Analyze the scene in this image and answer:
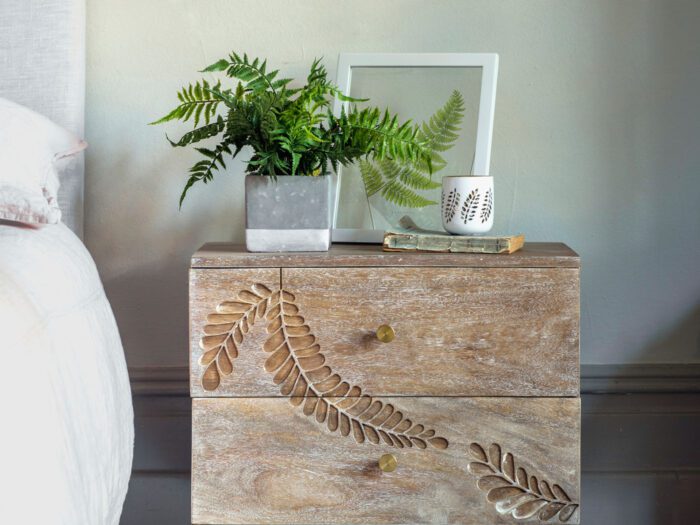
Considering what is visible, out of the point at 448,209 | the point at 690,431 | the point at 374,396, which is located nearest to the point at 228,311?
the point at 374,396

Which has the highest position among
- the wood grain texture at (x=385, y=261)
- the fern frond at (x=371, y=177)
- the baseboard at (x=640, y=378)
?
the fern frond at (x=371, y=177)

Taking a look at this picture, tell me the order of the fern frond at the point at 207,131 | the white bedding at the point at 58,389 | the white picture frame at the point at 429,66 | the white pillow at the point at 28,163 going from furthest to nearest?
the white picture frame at the point at 429,66
the fern frond at the point at 207,131
the white pillow at the point at 28,163
the white bedding at the point at 58,389

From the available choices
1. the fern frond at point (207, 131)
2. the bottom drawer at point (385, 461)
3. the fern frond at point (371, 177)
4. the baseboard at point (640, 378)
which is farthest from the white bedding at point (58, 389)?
the baseboard at point (640, 378)

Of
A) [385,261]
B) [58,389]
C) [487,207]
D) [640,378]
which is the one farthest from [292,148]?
[640,378]

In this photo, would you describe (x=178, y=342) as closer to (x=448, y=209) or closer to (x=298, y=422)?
(x=298, y=422)

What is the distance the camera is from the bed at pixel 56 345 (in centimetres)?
76

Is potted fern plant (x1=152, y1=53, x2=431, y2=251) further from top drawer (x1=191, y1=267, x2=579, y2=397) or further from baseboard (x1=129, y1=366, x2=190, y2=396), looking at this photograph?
baseboard (x1=129, y1=366, x2=190, y2=396)

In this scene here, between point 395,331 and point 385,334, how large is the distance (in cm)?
2

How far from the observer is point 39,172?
102 cm

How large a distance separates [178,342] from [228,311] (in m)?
0.43

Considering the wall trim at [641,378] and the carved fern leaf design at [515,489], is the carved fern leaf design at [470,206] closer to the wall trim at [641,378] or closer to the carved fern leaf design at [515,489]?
the carved fern leaf design at [515,489]

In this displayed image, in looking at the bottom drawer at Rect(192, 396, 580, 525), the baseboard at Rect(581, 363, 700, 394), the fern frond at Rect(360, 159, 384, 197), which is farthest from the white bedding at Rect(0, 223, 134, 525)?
the baseboard at Rect(581, 363, 700, 394)

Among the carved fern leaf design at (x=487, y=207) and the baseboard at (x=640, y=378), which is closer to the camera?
the carved fern leaf design at (x=487, y=207)

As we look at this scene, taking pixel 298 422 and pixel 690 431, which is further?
pixel 690 431
